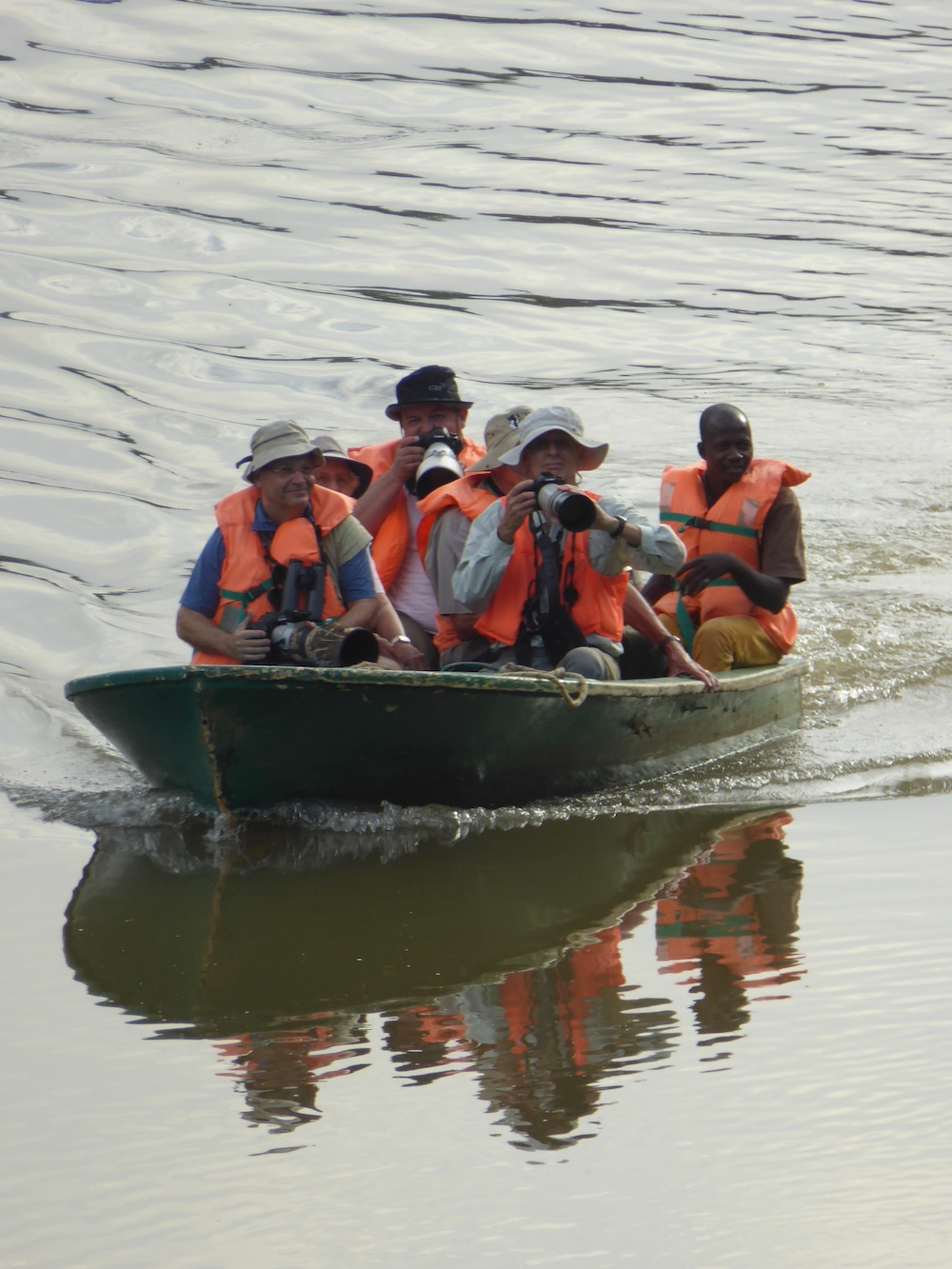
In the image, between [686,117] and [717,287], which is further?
[686,117]

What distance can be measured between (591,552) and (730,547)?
1.15 m

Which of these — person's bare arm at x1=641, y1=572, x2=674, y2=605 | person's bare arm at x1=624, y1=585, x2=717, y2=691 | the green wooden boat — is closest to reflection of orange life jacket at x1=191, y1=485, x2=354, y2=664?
the green wooden boat

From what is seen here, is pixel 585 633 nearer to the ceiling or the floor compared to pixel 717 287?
nearer to the floor

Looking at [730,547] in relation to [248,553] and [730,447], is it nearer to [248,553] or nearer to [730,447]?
[730,447]

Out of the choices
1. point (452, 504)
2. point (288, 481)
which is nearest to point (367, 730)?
point (288, 481)

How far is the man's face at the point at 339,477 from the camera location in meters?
6.30

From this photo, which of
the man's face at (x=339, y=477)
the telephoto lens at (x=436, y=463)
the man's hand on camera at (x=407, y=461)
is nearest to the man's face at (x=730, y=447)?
the telephoto lens at (x=436, y=463)

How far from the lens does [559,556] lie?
5410 mm

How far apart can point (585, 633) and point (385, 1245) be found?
301cm

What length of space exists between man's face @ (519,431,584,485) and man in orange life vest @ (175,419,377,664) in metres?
0.66

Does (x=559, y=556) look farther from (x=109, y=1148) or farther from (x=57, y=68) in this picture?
(x=57, y=68)

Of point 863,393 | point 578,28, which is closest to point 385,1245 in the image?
point 863,393

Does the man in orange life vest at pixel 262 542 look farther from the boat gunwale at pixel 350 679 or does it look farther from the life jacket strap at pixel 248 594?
the boat gunwale at pixel 350 679

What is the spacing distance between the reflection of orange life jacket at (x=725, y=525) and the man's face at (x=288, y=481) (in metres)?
1.70
